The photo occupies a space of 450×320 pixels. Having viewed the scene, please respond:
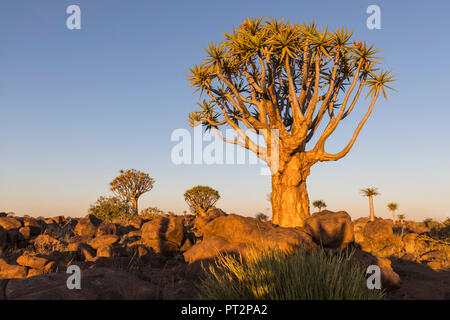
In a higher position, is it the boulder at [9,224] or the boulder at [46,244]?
the boulder at [9,224]

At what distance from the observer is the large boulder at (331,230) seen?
9.00 meters

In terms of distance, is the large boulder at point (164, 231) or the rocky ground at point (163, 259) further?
the large boulder at point (164, 231)

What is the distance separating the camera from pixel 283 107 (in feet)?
53.8

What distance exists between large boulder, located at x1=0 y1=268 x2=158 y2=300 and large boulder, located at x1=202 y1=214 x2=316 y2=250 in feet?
9.91

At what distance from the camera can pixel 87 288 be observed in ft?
15.3

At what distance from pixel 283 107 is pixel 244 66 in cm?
272

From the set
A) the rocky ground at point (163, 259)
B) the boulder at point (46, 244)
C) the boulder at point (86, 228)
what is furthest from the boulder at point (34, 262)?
the boulder at point (86, 228)

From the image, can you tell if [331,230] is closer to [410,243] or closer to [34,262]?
[410,243]

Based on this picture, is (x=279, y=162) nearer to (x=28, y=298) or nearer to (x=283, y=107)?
(x=283, y=107)

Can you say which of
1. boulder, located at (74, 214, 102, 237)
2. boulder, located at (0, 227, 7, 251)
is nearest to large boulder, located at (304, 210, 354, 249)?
boulder, located at (74, 214, 102, 237)

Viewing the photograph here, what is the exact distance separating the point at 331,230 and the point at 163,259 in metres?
4.50

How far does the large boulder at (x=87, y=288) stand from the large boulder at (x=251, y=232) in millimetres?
3020

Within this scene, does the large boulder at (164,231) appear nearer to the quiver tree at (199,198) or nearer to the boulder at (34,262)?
the boulder at (34,262)
